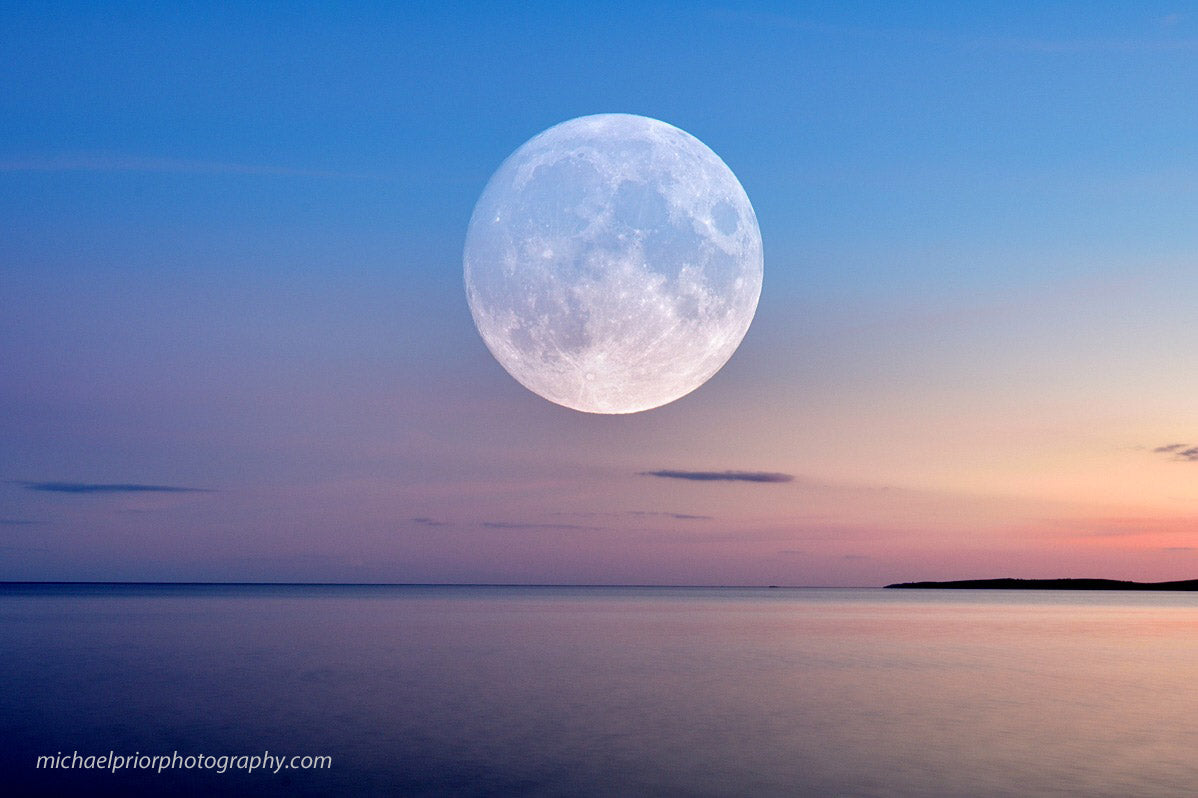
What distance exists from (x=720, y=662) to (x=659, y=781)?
78.2 feet

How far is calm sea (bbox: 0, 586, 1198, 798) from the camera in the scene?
1848 centimetres

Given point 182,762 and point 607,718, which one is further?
point 607,718

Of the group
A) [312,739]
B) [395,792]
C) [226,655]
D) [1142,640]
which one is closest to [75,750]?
[312,739]

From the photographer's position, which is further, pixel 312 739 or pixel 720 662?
pixel 720 662

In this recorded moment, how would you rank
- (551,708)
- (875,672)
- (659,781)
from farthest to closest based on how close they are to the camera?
(875,672) → (551,708) → (659,781)

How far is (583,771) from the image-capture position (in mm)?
19234

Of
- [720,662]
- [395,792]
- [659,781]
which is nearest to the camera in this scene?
[395,792]

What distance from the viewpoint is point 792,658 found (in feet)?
143

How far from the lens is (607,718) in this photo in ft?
83.9

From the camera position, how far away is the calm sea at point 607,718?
728 inches

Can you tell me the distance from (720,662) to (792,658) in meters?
4.09

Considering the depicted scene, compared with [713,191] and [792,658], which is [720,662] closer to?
[792,658]

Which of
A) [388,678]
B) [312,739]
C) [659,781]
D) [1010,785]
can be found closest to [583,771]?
[659,781]

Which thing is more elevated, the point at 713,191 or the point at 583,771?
the point at 713,191
